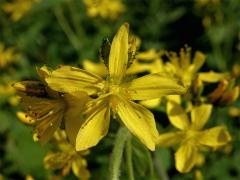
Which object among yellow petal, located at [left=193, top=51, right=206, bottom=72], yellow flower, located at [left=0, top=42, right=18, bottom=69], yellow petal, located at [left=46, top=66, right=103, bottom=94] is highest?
yellow flower, located at [left=0, top=42, right=18, bottom=69]

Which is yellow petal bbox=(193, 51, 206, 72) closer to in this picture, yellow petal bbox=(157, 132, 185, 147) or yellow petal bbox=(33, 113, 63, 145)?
yellow petal bbox=(157, 132, 185, 147)

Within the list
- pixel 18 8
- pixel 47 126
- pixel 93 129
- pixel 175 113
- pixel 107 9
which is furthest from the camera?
pixel 18 8

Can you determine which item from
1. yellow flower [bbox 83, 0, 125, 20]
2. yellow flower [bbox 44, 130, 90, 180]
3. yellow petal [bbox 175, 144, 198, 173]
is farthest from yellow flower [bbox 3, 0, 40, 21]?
yellow petal [bbox 175, 144, 198, 173]

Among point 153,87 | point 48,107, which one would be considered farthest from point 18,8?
point 153,87

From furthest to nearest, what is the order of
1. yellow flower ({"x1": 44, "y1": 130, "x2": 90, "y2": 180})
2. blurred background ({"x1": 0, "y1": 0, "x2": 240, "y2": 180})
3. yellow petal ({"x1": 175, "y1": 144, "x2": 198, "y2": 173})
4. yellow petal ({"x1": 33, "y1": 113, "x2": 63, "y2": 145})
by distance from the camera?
blurred background ({"x1": 0, "y1": 0, "x2": 240, "y2": 180})
yellow flower ({"x1": 44, "y1": 130, "x2": 90, "y2": 180})
yellow petal ({"x1": 175, "y1": 144, "x2": 198, "y2": 173})
yellow petal ({"x1": 33, "y1": 113, "x2": 63, "y2": 145})

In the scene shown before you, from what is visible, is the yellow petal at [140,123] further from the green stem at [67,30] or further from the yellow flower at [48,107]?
the green stem at [67,30]

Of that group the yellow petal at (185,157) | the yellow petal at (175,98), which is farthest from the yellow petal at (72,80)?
the yellow petal at (185,157)

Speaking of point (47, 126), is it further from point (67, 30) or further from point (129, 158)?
point (67, 30)

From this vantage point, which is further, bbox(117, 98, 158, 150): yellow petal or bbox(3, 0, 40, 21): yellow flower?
bbox(3, 0, 40, 21): yellow flower

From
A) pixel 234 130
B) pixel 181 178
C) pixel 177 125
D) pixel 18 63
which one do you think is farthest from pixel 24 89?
pixel 18 63

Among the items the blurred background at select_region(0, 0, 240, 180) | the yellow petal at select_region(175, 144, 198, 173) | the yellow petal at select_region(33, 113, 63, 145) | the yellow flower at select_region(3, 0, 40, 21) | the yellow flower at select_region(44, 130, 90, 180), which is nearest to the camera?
the yellow petal at select_region(33, 113, 63, 145)
